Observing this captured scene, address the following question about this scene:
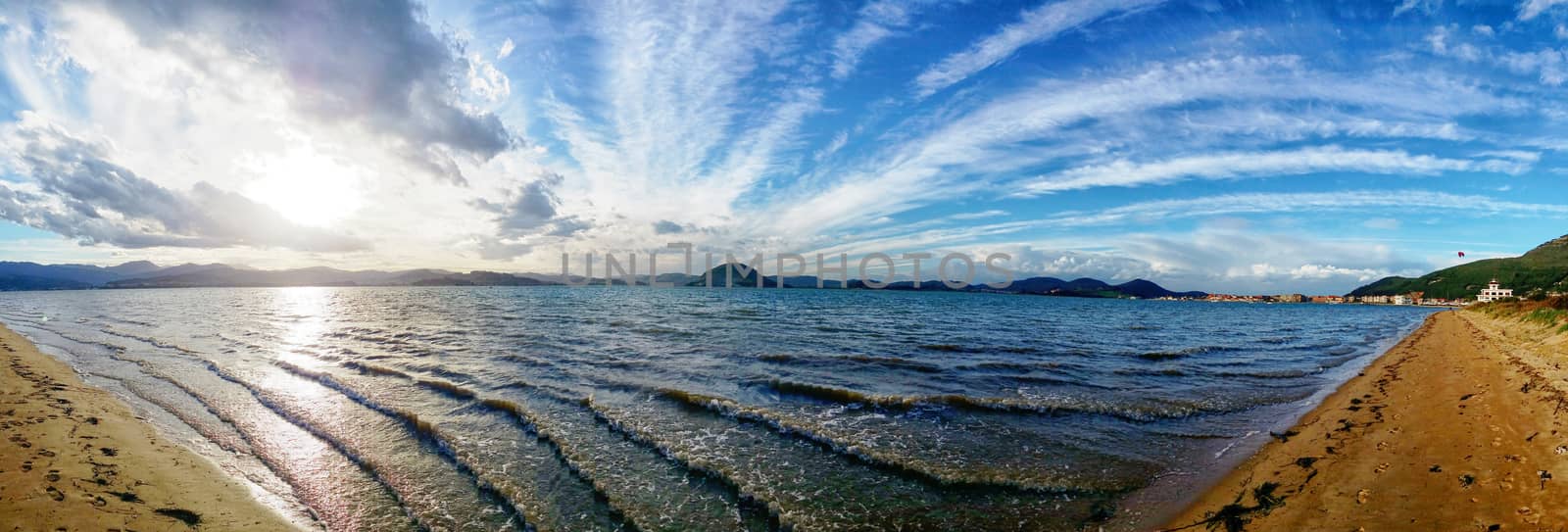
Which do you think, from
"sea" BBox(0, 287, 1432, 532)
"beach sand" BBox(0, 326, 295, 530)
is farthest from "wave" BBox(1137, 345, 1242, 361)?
"beach sand" BBox(0, 326, 295, 530)

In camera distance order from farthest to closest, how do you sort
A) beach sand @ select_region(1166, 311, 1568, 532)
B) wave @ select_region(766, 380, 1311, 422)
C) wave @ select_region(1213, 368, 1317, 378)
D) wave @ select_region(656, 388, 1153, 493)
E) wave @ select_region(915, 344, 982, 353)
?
wave @ select_region(915, 344, 982, 353)
wave @ select_region(1213, 368, 1317, 378)
wave @ select_region(766, 380, 1311, 422)
wave @ select_region(656, 388, 1153, 493)
beach sand @ select_region(1166, 311, 1568, 532)

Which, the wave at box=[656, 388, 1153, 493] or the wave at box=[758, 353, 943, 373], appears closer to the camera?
the wave at box=[656, 388, 1153, 493]

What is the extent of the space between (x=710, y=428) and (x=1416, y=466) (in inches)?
560

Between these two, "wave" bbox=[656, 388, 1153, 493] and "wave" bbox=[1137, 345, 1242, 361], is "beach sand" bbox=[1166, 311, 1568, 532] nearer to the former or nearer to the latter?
"wave" bbox=[656, 388, 1153, 493]

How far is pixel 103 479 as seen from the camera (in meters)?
9.01

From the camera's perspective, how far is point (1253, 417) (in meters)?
15.5

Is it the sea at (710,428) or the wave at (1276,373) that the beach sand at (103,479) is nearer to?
the sea at (710,428)

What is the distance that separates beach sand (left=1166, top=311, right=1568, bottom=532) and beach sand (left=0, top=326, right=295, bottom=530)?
15.8 m

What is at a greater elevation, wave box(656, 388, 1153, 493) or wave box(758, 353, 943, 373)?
wave box(758, 353, 943, 373)

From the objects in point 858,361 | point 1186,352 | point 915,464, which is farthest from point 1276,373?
point 915,464

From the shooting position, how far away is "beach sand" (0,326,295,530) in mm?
7695

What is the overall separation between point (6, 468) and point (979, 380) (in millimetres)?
23625

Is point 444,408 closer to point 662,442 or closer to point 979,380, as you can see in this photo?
point 662,442

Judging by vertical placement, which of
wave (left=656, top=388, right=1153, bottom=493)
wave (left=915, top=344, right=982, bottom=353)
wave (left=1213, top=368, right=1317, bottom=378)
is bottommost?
wave (left=1213, top=368, right=1317, bottom=378)
